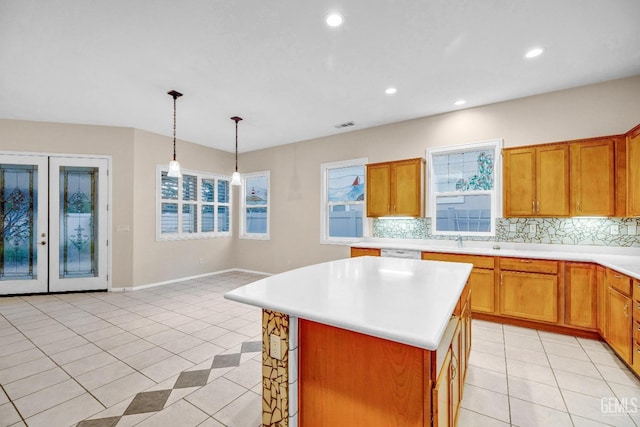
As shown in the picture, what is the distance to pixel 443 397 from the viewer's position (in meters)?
1.22

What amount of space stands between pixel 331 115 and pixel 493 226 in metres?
2.96

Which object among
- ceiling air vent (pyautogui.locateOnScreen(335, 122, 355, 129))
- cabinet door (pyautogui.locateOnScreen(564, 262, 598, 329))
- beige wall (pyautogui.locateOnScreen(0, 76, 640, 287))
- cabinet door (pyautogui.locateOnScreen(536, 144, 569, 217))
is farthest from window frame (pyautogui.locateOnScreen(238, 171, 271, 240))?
cabinet door (pyautogui.locateOnScreen(564, 262, 598, 329))

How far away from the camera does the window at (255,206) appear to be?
21.4 ft

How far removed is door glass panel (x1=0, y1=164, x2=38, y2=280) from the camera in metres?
4.57

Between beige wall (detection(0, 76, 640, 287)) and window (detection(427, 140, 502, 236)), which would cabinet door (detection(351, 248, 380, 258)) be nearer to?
beige wall (detection(0, 76, 640, 287))

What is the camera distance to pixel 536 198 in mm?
3432

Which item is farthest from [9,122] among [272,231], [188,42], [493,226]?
[493,226]

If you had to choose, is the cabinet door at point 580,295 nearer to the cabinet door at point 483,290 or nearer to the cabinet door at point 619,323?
the cabinet door at point 619,323

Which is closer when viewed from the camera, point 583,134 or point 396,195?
point 583,134

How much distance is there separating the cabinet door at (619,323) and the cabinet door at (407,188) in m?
2.23

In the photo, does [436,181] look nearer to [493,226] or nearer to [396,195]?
[396,195]

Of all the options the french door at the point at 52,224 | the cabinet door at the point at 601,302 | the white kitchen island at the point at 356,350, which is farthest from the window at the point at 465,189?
the french door at the point at 52,224

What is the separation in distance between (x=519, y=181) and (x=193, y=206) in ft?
19.6

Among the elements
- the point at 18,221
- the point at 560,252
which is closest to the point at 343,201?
the point at 560,252
